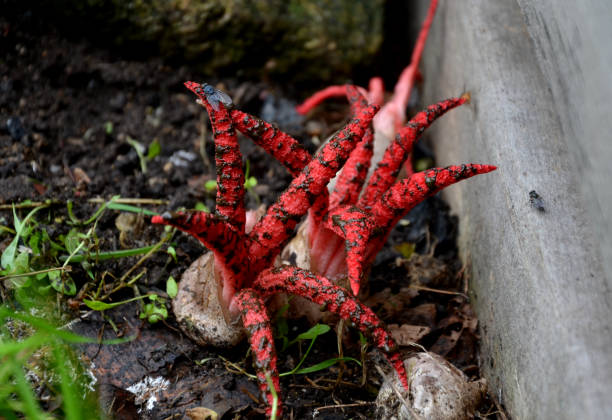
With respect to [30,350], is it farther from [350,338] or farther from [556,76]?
[556,76]

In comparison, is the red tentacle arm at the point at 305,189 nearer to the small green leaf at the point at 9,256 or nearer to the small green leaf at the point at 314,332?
the small green leaf at the point at 314,332

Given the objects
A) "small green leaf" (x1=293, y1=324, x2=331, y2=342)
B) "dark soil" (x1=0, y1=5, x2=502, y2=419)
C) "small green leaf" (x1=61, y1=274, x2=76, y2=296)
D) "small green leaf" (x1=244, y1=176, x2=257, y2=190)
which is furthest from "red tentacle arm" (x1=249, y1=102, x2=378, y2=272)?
"small green leaf" (x1=244, y1=176, x2=257, y2=190)

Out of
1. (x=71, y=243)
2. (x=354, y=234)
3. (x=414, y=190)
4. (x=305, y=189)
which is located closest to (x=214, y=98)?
(x=305, y=189)

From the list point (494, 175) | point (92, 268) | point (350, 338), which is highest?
point (494, 175)

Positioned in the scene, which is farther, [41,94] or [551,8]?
[41,94]

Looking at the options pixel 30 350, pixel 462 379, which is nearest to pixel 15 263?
pixel 30 350

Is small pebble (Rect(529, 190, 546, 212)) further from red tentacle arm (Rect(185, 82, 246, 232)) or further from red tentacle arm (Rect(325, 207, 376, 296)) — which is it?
red tentacle arm (Rect(185, 82, 246, 232))

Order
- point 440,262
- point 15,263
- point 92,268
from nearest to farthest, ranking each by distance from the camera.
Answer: point 15,263 → point 92,268 → point 440,262
